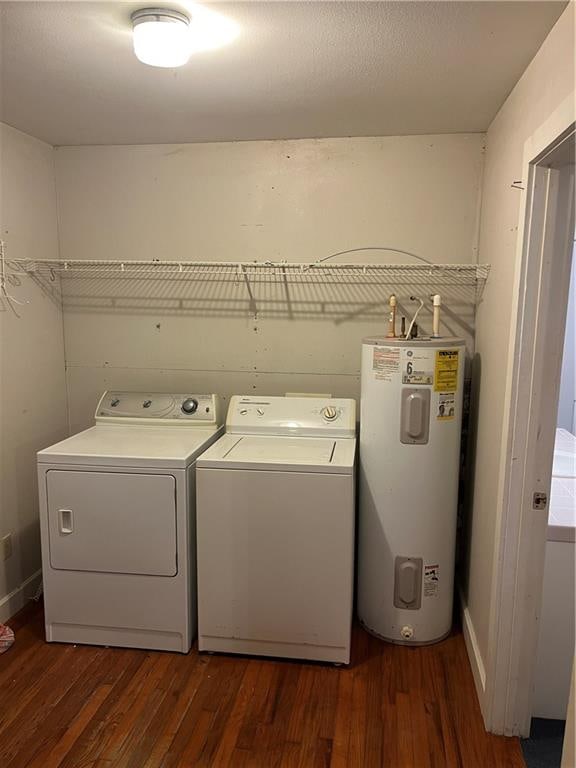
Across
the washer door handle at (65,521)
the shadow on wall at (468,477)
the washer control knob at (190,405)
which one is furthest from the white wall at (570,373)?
the washer door handle at (65,521)

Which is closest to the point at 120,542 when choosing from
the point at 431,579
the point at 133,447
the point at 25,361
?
the point at 133,447

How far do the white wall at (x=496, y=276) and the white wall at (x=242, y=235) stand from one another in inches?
11.8

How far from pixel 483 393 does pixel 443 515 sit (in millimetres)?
548

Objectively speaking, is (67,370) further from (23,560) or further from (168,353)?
(23,560)

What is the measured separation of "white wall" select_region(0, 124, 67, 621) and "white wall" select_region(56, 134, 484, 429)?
13cm

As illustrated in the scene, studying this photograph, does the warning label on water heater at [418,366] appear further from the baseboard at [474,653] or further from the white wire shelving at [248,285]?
the baseboard at [474,653]

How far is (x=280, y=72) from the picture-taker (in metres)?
1.87

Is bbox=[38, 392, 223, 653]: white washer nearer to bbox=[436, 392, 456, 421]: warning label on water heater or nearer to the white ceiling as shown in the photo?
bbox=[436, 392, 456, 421]: warning label on water heater

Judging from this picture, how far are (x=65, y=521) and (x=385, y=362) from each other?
4.91ft

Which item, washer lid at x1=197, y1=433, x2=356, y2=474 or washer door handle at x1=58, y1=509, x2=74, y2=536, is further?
washer door handle at x1=58, y1=509, x2=74, y2=536

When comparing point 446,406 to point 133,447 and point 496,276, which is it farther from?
point 133,447

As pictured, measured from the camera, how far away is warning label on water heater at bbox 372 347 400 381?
2.26 metres

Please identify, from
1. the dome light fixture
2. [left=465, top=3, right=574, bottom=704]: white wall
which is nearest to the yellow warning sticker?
[left=465, top=3, right=574, bottom=704]: white wall

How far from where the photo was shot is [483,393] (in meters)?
2.31
